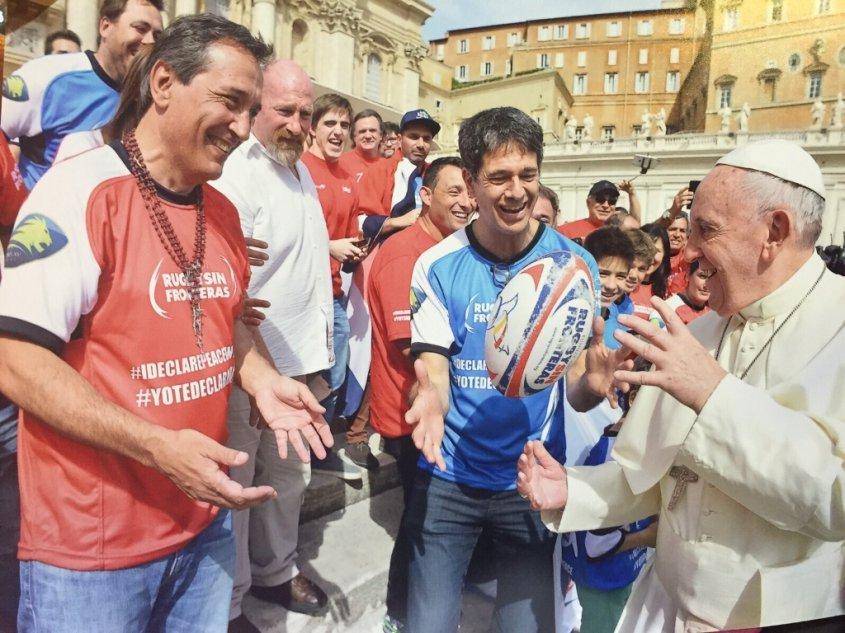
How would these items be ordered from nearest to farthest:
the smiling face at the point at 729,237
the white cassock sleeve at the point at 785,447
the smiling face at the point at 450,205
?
the white cassock sleeve at the point at 785,447
the smiling face at the point at 729,237
the smiling face at the point at 450,205

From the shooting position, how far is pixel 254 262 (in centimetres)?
240

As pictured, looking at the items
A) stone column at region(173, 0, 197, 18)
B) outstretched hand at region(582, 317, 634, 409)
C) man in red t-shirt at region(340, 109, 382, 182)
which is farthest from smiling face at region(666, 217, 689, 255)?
stone column at region(173, 0, 197, 18)

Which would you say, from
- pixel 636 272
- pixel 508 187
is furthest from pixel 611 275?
pixel 508 187

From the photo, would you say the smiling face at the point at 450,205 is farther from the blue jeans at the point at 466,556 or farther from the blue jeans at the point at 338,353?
the blue jeans at the point at 466,556

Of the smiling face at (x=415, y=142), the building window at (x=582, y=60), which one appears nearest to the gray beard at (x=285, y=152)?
the smiling face at (x=415, y=142)

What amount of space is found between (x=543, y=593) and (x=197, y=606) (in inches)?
54.3

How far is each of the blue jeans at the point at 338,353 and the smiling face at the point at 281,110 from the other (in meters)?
1.64

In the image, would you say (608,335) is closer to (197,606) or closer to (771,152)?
(771,152)

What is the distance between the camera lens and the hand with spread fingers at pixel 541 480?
182 cm

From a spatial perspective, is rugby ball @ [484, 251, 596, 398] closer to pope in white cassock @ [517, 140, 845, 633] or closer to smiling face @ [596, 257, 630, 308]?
pope in white cassock @ [517, 140, 845, 633]

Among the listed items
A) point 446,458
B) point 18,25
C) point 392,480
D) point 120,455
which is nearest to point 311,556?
point 392,480

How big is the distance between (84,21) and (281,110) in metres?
0.88

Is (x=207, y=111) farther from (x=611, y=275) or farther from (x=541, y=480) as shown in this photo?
(x=611, y=275)

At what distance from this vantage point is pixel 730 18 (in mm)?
3387
